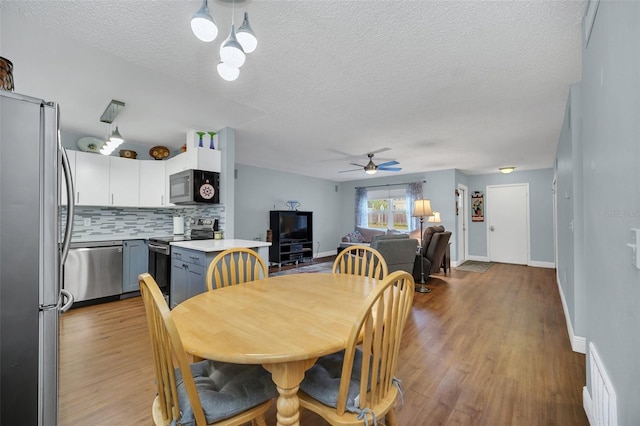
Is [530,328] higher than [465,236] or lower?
lower

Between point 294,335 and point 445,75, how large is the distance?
225 cm

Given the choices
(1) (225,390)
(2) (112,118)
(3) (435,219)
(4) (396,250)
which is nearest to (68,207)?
(1) (225,390)

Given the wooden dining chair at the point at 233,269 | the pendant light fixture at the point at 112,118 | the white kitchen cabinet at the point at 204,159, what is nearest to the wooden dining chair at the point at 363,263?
the wooden dining chair at the point at 233,269

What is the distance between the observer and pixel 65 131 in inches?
138

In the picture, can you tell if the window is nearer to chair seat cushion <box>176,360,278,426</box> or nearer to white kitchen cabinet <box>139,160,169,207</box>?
white kitchen cabinet <box>139,160,169,207</box>

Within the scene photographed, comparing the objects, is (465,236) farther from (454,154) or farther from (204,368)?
(204,368)

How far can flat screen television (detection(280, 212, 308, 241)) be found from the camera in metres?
6.22

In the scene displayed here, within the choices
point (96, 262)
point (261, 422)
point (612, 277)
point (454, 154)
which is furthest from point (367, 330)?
point (454, 154)

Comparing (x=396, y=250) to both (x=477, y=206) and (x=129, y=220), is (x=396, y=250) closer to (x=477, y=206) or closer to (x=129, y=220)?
(x=129, y=220)

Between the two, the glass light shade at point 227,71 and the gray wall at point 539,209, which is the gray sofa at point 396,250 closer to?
the glass light shade at point 227,71

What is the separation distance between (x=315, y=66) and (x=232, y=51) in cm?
93

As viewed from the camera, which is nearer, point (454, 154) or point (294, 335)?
point (294, 335)

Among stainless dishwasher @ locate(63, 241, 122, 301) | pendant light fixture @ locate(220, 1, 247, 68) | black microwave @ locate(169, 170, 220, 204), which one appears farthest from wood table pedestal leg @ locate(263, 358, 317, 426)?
stainless dishwasher @ locate(63, 241, 122, 301)

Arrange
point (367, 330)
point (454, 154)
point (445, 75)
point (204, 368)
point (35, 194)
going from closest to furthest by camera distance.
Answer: point (367, 330), point (35, 194), point (204, 368), point (445, 75), point (454, 154)
